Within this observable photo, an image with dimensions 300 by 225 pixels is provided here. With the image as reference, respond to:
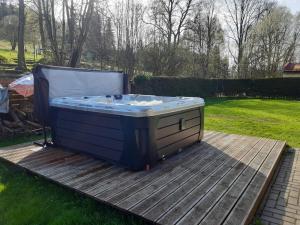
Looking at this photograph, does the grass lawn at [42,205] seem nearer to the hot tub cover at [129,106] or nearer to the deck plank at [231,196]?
the deck plank at [231,196]

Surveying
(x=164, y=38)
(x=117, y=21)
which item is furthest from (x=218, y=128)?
(x=164, y=38)

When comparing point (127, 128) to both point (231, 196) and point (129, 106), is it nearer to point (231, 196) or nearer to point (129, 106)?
point (129, 106)

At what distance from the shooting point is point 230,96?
15.2 meters

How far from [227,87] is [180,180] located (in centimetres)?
1350

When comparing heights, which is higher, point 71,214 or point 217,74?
point 217,74

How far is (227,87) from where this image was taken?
15.1 meters

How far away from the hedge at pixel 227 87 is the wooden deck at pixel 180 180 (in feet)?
25.9

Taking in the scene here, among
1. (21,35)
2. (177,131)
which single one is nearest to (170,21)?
(21,35)

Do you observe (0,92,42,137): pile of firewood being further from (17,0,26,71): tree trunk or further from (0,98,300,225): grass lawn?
(17,0,26,71): tree trunk

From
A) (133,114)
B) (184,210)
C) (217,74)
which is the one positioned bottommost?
(184,210)

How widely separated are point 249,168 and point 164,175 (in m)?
1.05

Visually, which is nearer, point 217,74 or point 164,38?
point 164,38

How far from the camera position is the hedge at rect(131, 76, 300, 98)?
11688 millimetres

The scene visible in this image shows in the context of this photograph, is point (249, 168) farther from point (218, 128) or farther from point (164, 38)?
point (164, 38)
